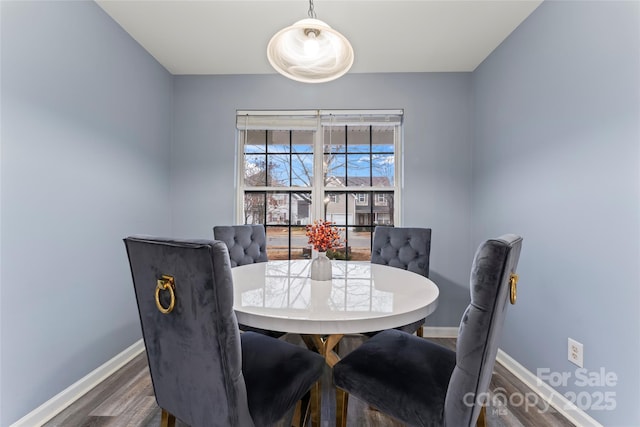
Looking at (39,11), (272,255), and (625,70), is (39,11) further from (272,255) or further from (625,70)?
(625,70)

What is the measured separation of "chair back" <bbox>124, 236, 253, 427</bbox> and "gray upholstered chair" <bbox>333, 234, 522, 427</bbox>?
1.57 ft

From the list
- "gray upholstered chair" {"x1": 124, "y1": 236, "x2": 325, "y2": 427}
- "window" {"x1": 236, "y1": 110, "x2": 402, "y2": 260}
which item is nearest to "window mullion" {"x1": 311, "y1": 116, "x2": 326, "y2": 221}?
"window" {"x1": 236, "y1": 110, "x2": 402, "y2": 260}

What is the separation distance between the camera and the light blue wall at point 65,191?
1.36m

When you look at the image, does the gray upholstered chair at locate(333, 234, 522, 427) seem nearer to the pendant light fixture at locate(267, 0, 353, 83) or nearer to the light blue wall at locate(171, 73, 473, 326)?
the pendant light fixture at locate(267, 0, 353, 83)

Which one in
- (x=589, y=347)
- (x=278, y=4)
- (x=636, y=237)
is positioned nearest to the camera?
(x=636, y=237)

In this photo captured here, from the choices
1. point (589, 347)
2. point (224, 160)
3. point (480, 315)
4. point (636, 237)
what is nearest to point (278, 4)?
point (224, 160)

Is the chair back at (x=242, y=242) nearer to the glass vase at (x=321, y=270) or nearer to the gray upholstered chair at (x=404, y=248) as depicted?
the glass vase at (x=321, y=270)

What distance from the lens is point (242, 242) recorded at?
83.5 inches

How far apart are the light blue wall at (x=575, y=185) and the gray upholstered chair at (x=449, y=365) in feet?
2.95

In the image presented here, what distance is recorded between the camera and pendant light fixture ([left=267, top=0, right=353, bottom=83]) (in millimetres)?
1389

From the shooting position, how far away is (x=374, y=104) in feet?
8.79

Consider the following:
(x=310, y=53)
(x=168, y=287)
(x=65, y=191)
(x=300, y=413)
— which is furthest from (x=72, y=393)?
(x=310, y=53)

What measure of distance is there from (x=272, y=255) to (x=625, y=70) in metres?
2.75

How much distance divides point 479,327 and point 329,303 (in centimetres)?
52
